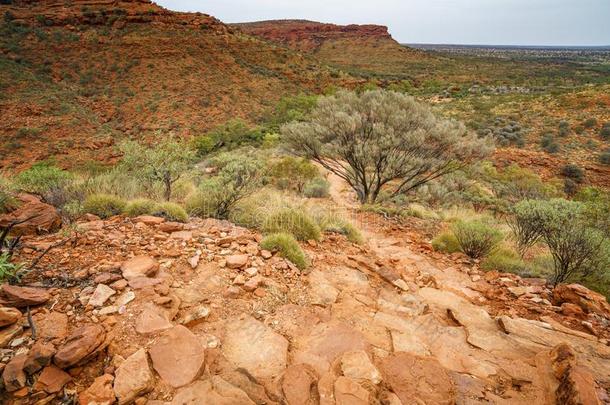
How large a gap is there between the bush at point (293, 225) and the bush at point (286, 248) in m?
0.62

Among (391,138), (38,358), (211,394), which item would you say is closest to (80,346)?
(38,358)

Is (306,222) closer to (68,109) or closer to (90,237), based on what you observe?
(90,237)

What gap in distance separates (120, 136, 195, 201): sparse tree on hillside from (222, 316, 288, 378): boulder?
4888 millimetres

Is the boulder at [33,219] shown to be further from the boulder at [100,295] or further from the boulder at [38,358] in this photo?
the boulder at [38,358]

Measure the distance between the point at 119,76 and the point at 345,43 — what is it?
213 feet

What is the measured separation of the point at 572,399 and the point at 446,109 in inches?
1250

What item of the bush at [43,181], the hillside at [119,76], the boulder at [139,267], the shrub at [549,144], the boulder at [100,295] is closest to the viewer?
the boulder at [100,295]

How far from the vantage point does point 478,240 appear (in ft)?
18.1

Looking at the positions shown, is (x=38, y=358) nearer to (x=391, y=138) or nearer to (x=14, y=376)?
(x=14, y=376)

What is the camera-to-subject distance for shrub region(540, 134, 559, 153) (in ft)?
64.4

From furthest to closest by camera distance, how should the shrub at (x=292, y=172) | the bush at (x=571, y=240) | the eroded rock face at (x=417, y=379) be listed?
the shrub at (x=292, y=172), the bush at (x=571, y=240), the eroded rock face at (x=417, y=379)

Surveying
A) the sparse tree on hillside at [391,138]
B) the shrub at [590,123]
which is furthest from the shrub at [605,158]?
the sparse tree on hillside at [391,138]

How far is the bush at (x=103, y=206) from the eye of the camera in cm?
482

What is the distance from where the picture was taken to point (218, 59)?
35188mm
